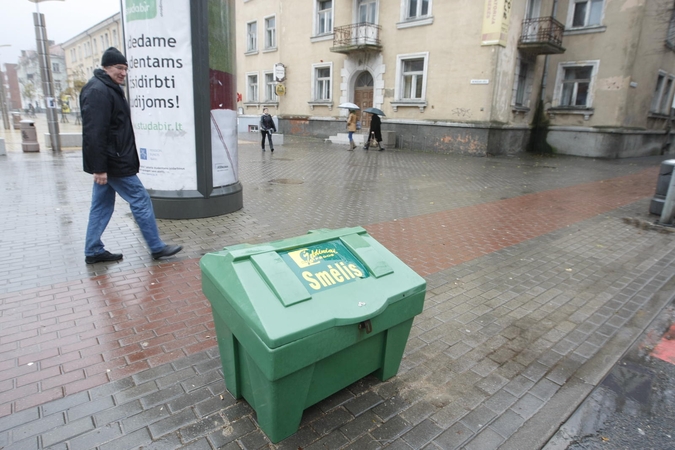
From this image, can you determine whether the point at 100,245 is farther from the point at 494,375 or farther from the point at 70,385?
the point at 494,375

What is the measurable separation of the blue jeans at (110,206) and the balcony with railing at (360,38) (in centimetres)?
1909

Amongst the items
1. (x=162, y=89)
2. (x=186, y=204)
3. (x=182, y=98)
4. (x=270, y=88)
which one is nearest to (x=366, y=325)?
(x=186, y=204)

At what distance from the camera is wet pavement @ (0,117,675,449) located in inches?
94.9

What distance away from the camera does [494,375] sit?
2998mm

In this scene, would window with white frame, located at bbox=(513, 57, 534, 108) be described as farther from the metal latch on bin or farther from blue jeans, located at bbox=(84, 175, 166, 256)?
the metal latch on bin

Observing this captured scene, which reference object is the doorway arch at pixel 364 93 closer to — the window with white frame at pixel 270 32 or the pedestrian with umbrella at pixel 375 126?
the pedestrian with umbrella at pixel 375 126

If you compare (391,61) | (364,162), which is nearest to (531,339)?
(364,162)

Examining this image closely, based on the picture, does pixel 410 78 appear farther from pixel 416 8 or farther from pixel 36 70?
pixel 36 70

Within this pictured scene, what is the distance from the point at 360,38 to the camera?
21422mm

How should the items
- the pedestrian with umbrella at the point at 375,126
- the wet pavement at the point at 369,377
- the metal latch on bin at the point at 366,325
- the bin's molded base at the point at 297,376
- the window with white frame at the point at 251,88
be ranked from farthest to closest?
1. the window with white frame at the point at 251,88
2. the pedestrian with umbrella at the point at 375,126
3. the wet pavement at the point at 369,377
4. the metal latch on bin at the point at 366,325
5. the bin's molded base at the point at 297,376

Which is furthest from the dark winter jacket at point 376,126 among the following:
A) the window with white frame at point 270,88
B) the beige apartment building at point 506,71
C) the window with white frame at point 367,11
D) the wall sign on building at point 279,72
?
the window with white frame at point 270,88

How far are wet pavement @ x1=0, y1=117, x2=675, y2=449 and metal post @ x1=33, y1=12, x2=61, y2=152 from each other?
328 inches

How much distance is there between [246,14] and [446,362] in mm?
31961

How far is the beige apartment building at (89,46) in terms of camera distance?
161 ft
